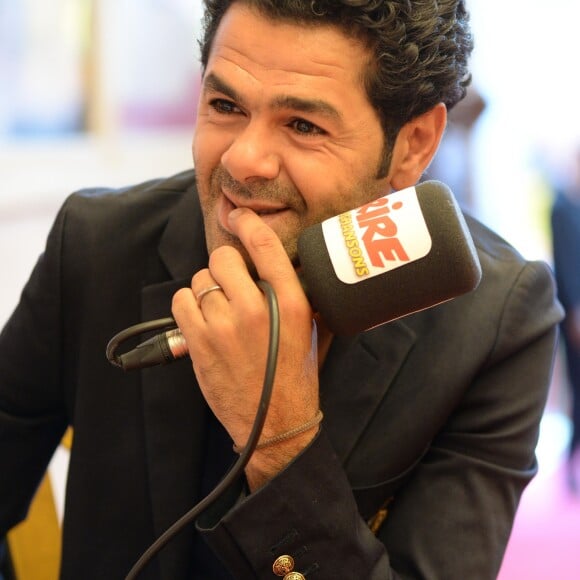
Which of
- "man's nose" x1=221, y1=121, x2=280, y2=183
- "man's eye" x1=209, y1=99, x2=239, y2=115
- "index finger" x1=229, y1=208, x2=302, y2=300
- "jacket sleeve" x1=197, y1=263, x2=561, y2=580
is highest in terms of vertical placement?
"man's eye" x1=209, y1=99, x2=239, y2=115

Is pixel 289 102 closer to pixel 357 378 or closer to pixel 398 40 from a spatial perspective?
pixel 398 40

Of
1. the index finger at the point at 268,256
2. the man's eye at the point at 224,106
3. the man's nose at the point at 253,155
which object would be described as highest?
the man's eye at the point at 224,106

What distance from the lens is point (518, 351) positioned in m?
1.39

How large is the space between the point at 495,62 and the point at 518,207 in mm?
899

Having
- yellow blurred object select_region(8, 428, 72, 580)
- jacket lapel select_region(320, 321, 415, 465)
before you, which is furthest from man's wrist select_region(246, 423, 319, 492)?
yellow blurred object select_region(8, 428, 72, 580)

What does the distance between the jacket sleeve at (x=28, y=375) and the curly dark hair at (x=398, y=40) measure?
451 millimetres

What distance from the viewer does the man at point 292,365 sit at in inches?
44.8

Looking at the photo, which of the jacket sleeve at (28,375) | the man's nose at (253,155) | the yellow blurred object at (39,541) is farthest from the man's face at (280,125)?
the yellow blurred object at (39,541)

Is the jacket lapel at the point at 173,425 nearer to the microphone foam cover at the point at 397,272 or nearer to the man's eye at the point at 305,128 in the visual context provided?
the man's eye at the point at 305,128

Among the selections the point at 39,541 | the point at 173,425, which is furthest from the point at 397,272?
the point at 39,541

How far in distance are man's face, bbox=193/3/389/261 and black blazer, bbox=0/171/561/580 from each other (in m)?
0.21

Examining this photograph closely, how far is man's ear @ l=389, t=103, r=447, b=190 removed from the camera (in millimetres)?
1399

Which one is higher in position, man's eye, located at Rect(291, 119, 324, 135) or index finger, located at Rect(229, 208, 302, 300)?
man's eye, located at Rect(291, 119, 324, 135)

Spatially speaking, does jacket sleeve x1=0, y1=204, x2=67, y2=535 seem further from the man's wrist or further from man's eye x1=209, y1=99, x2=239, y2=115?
the man's wrist
